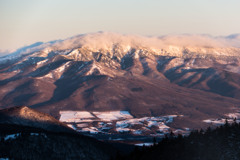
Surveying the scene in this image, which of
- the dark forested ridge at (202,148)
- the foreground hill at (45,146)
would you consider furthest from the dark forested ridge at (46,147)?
the dark forested ridge at (202,148)

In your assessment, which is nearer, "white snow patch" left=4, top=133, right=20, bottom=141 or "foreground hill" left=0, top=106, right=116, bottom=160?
"foreground hill" left=0, top=106, right=116, bottom=160

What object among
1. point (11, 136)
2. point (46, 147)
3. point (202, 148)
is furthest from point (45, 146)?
point (202, 148)

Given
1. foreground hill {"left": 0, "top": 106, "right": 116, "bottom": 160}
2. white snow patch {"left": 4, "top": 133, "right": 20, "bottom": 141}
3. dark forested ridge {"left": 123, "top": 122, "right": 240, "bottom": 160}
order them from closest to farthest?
dark forested ridge {"left": 123, "top": 122, "right": 240, "bottom": 160} → foreground hill {"left": 0, "top": 106, "right": 116, "bottom": 160} → white snow patch {"left": 4, "top": 133, "right": 20, "bottom": 141}

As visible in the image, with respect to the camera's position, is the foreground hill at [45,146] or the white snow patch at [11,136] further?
the white snow patch at [11,136]

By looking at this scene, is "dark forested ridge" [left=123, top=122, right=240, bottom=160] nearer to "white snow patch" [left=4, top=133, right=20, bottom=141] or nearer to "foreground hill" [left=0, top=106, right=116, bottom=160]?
"foreground hill" [left=0, top=106, right=116, bottom=160]

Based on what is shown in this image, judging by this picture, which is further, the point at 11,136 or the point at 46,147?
the point at 46,147

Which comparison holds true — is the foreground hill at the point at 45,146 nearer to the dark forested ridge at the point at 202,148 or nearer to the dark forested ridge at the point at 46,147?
the dark forested ridge at the point at 46,147

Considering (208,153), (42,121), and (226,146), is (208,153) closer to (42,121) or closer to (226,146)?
(226,146)

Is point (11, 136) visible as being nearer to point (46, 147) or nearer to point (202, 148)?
point (46, 147)

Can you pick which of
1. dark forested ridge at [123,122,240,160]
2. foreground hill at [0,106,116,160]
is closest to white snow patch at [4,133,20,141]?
foreground hill at [0,106,116,160]
